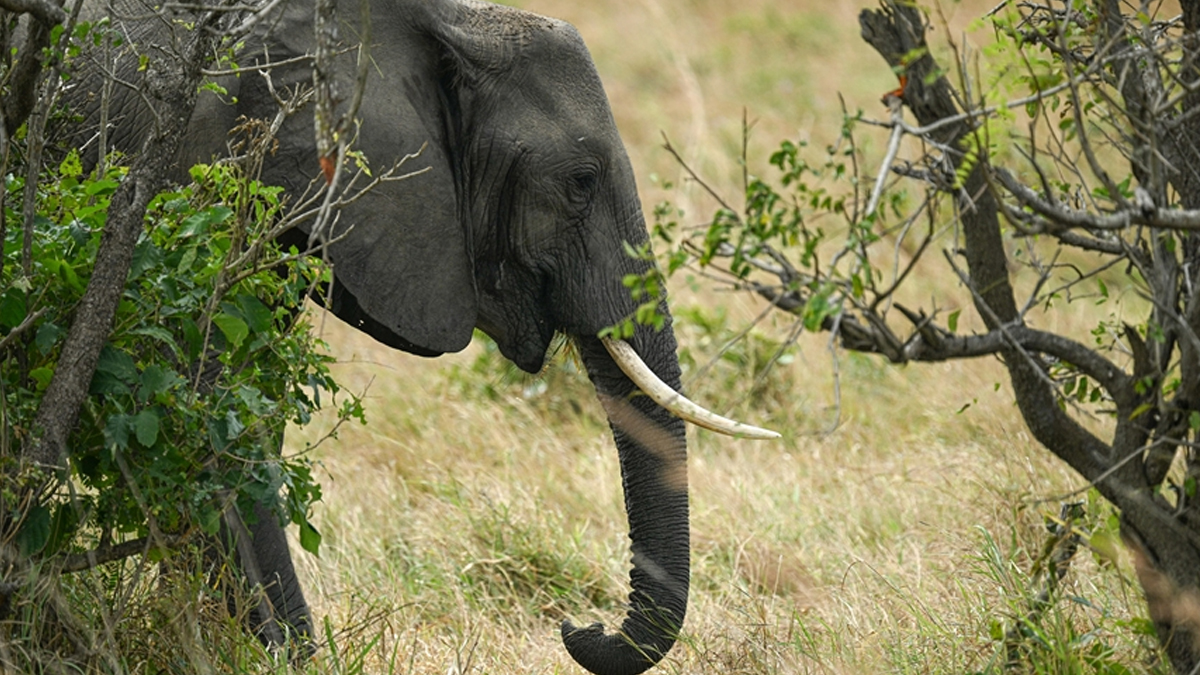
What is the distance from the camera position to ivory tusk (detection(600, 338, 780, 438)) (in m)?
3.66

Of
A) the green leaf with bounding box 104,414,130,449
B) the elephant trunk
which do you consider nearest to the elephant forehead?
the elephant trunk

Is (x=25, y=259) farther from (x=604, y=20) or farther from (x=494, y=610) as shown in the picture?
(x=604, y=20)

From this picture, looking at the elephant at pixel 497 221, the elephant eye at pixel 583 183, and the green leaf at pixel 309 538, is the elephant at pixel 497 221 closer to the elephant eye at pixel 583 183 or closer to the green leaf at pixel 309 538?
the elephant eye at pixel 583 183

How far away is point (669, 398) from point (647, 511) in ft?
1.27

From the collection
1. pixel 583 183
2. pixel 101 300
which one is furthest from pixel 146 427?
pixel 583 183

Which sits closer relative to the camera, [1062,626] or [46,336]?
[46,336]

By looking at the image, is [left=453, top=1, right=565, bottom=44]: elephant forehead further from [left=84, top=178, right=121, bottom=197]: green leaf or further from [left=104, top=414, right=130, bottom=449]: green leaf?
[left=104, top=414, right=130, bottom=449]: green leaf

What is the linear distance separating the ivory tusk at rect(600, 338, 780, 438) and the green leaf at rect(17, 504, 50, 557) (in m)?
1.44

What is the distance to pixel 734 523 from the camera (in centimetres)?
542

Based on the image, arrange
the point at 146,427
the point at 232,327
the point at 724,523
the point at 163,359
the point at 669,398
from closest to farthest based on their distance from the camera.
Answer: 1. the point at 146,427
2. the point at 232,327
3. the point at 163,359
4. the point at 669,398
5. the point at 724,523

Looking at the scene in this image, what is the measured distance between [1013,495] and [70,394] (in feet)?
10.2

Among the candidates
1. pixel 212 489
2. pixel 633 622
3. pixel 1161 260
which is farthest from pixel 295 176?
pixel 1161 260

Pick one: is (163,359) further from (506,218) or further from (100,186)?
(506,218)

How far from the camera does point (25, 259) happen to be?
114 inches
